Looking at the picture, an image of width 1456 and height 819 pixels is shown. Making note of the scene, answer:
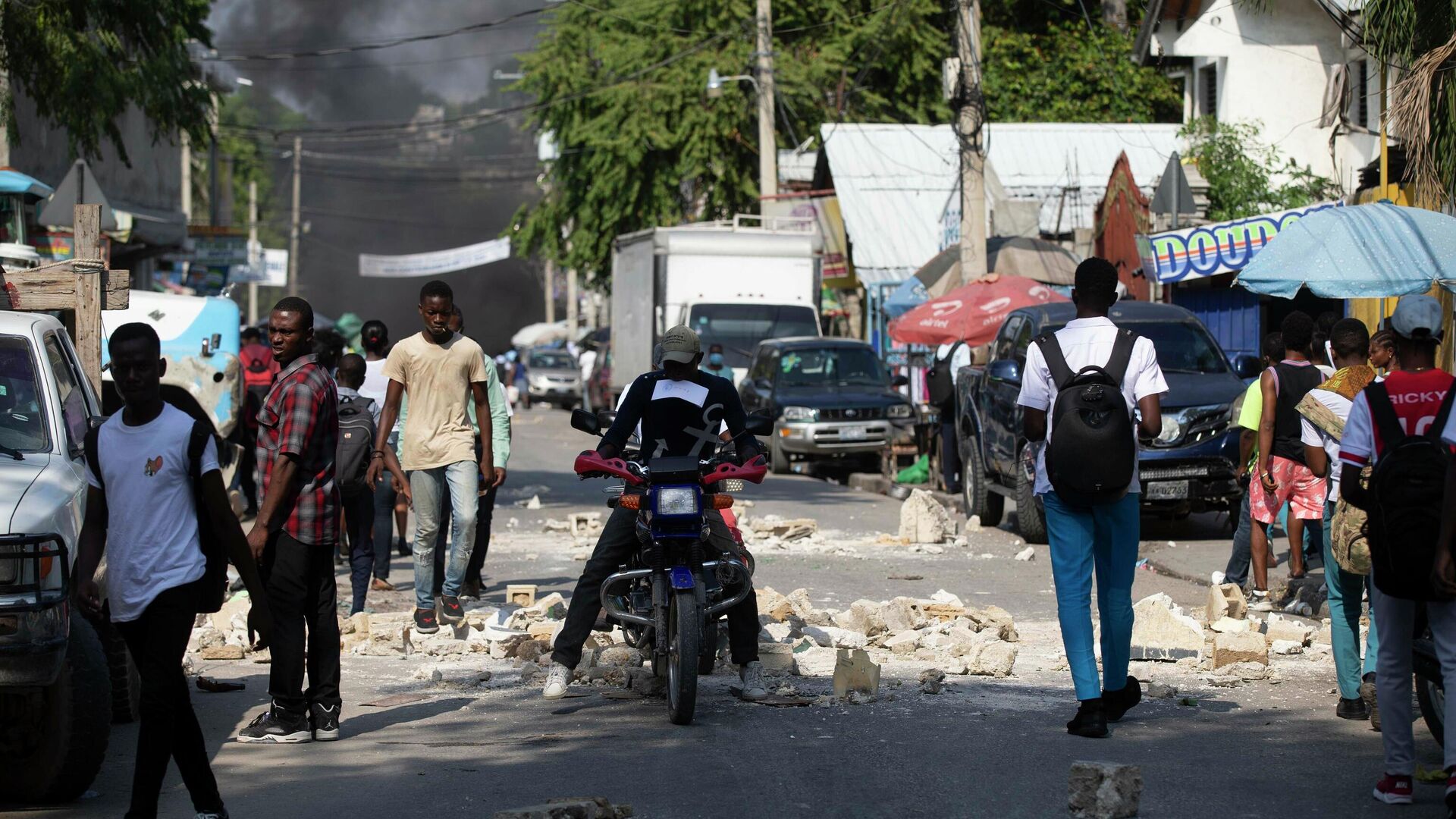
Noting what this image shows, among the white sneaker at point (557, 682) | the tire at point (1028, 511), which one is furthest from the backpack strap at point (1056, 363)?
the tire at point (1028, 511)

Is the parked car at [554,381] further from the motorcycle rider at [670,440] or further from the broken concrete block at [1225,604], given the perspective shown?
the motorcycle rider at [670,440]

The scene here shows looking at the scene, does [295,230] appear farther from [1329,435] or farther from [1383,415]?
[1383,415]

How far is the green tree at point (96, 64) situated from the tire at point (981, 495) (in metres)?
8.47

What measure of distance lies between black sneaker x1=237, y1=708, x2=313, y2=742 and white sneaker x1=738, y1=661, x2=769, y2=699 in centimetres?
198

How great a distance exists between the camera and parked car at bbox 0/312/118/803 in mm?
5332

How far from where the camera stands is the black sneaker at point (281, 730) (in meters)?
6.88

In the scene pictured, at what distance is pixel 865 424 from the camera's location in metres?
22.8

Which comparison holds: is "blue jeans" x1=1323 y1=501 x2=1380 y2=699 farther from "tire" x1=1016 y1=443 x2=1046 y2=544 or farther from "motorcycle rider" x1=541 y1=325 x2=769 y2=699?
"tire" x1=1016 y1=443 x2=1046 y2=544

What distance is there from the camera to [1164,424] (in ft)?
46.4

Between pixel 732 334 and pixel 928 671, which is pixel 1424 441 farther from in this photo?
pixel 732 334

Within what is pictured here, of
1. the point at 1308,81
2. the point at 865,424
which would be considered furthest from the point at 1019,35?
the point at 865,424

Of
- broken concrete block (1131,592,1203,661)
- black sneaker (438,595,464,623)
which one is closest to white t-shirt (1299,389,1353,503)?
broken concrete block (1131,592,1203,661)

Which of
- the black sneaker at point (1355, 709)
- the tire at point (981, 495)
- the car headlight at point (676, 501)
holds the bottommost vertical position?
the black sneaker at point (1355, 709)

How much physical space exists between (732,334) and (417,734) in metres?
19.8
